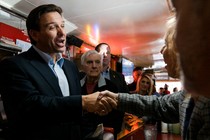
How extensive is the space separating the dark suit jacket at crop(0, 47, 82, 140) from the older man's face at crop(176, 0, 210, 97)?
963 mm

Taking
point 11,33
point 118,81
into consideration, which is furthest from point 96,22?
point 11,33

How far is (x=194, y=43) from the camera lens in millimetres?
341

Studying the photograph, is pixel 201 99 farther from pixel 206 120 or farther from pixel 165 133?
pixel 165 133

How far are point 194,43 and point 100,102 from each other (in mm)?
1227

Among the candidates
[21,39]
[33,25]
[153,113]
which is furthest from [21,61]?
[21,39]

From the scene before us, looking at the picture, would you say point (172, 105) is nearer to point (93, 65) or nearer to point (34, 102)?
point (34, 102)

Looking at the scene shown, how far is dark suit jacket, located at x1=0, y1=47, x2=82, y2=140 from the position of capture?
4.01 ft

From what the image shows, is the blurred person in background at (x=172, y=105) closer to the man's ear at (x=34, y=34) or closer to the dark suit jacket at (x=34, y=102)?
the dark suit jacket at (x=34, y=102)

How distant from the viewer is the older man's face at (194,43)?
1.07ft

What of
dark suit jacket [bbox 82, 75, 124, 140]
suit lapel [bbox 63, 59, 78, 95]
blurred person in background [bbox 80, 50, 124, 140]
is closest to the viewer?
suit lapel [bbox 63, 59, 78, 95]

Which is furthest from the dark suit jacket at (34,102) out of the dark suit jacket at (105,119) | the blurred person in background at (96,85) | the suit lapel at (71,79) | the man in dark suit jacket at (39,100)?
the blurred person in background at (96,85)

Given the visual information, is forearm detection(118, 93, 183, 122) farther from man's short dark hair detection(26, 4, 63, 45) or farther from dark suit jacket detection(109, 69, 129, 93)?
dark suit jacket detection(109, 69, 129, 93)

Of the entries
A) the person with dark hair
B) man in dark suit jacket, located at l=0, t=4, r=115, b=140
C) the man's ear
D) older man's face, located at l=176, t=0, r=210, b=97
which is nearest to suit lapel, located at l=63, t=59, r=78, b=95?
man in dark suit jacket, located at l=0, t=4, r=115, b=140

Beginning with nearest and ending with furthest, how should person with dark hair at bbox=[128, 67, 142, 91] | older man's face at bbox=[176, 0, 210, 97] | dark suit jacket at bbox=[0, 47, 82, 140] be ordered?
older man's face at bbox=[176, 0, 210, 97], dark suit jacket at bbox=[0, 47, 82, 140], person with dark hair at bbox=[128, 67, 142, 91]
